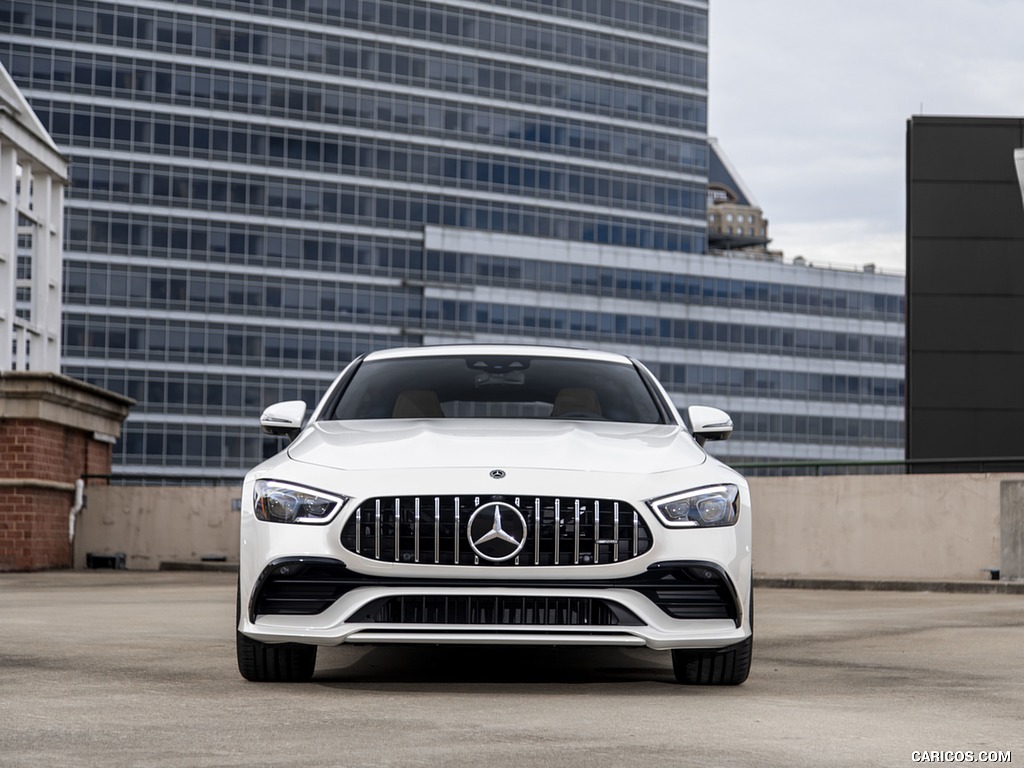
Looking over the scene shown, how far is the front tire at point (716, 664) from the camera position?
6.36m

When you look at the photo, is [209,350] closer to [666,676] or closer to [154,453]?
[154,453]

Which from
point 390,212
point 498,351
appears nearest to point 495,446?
point 498,351

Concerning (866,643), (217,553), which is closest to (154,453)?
(217,553)

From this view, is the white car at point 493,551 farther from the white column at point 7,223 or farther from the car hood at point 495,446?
the white column at point 7,223

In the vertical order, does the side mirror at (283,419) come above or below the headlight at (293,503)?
above

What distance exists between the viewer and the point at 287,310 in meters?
88.2

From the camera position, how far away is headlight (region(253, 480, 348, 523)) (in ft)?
19.8

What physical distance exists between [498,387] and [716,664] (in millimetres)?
2012

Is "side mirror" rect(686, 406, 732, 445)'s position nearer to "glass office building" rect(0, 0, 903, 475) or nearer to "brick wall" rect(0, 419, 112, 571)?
"brick wall" rect(0, 419, 112, 571)

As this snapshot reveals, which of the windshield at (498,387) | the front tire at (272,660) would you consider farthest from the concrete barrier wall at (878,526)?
the front tire at (272,660)

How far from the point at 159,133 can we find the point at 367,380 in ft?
267

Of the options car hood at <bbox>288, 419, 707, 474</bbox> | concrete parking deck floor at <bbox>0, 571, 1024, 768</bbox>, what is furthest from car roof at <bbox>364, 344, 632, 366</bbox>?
concrete parking deck floor at <bbox>0, 571, 1024, 768</bbox>

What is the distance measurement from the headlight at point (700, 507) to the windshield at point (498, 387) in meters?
1.34

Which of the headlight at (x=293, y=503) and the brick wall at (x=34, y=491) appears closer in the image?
the headlight at (x=293, y=503)
